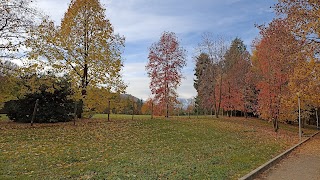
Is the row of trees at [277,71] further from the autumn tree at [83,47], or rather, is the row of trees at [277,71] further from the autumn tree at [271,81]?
the autumn tree at [83,47]

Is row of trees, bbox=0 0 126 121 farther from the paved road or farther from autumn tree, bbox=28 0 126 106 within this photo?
the paved road

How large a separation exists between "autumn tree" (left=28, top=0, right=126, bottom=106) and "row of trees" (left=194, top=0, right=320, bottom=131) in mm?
10328

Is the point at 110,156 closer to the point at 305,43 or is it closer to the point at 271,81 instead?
the point at 305,43

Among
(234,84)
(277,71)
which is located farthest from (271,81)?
(234,84)

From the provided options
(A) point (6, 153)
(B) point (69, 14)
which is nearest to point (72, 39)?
(B) point (69, 14)

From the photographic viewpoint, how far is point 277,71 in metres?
21.5

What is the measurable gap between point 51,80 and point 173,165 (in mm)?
11146

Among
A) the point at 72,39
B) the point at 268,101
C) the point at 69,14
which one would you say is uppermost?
the point at 69,14

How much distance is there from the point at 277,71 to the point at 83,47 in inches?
603

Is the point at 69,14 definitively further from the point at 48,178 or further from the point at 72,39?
the point at 48,178

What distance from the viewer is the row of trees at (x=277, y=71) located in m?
12.8

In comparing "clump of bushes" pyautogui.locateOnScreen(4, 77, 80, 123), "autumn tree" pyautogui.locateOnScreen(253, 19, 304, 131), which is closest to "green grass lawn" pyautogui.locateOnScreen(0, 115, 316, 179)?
"clump of bushes" pyautogui.locateOnScreen(4, 77, 80, 123)

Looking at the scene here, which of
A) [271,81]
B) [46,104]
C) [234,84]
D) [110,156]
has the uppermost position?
[234,84]

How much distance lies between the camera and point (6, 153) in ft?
Answer: 28.2
